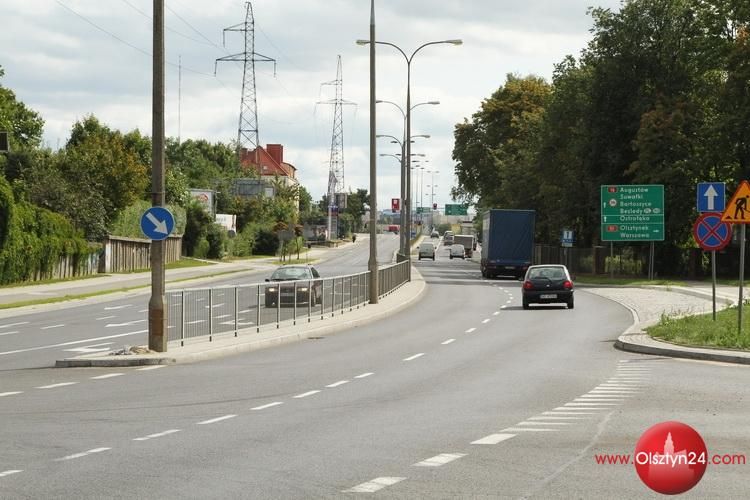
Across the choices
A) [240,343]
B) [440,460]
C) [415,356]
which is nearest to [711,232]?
[415,356]

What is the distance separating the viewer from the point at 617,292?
5497 cm

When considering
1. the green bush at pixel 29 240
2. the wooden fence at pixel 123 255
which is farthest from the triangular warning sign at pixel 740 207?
the wooden fence at pixel 123 255

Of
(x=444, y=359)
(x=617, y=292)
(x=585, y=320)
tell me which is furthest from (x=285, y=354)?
(x=617, y=292)

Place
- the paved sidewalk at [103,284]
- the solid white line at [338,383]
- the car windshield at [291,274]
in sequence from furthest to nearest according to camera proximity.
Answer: the paved sidewalk at [103,284] → the car windshield at [291,274] → the solid white line at [338,383]

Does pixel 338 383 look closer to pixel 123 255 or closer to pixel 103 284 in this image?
pixel 103 284

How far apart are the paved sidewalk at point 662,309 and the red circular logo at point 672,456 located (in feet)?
49.2

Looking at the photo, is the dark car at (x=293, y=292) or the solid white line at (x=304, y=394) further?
the dark car at (x=293, y=292)

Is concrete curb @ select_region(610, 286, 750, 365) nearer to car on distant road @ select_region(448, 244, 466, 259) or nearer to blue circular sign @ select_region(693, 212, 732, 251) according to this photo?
blue circular sign @ select_region(693, 212, 732, 251)

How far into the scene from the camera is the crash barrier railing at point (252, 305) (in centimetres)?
2438

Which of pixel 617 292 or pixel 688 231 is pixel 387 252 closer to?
pixel 688 231

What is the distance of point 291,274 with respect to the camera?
140 feet

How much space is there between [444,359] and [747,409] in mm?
9100

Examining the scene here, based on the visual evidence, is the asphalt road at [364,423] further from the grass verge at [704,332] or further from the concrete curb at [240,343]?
the grass verge at [704,332]

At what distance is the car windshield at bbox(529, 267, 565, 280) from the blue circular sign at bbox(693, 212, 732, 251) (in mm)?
16572
